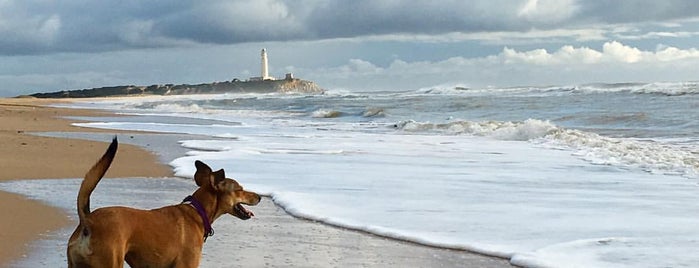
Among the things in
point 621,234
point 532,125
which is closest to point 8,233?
point 621,234

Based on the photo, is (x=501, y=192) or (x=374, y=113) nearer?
(x=501, y=192)

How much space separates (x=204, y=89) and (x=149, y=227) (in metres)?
99.8

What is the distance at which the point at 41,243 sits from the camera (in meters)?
5.48

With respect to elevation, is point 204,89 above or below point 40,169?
below

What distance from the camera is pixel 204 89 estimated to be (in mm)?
102250

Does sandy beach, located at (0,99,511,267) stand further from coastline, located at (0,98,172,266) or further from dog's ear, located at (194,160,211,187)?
dog's ear, located at (194,160,211,187)

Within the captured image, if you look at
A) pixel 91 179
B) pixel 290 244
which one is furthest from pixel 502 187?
pixel 91 179

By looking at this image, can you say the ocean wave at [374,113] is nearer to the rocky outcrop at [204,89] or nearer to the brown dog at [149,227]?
the brown dog at [149,227]

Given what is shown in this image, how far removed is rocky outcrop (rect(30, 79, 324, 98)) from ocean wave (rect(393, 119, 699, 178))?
74.4 meters

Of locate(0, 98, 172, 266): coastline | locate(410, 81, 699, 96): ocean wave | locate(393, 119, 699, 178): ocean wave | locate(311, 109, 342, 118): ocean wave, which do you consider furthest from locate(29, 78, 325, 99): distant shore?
locate(0, 98, 172, 266): coastline

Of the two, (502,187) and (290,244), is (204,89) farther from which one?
(290,244)

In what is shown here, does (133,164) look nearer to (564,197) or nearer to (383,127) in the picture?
(564,197)

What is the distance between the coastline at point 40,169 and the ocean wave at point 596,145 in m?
5.43

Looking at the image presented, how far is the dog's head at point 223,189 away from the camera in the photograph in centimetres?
423
